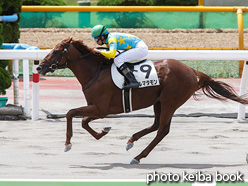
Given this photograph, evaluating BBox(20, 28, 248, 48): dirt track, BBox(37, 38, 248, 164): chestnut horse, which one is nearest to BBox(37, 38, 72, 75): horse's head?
BBox(37, 38, 248, 164): chestnut horse

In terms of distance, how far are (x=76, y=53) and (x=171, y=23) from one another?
935cm

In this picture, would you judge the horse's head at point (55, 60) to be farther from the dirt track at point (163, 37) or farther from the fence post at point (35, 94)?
the dirt track at point (163, 37)

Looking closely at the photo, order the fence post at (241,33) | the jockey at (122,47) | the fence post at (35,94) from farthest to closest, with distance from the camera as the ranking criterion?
the fence post at (241,33)
the fence post at (35,94)
the jockey at (122,47)

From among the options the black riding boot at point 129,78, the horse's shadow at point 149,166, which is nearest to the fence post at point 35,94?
the black riding boot at point 129,78

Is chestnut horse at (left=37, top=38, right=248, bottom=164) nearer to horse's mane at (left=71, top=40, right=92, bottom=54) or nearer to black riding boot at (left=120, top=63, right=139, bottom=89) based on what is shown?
horse's mane at (left=71, top=40, right=92, bottom=54)

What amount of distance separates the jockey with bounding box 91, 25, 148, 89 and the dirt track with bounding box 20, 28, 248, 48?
344 inches

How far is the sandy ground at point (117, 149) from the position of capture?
18.5 ft

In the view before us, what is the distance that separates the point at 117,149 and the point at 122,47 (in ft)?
4.31

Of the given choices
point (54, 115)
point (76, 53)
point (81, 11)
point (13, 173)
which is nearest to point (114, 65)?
point (76, 53)

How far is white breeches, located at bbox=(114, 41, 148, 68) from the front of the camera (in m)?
6.28

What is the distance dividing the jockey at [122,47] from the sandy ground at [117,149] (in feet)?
3.17

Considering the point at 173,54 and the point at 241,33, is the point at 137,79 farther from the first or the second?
the point at 241,33

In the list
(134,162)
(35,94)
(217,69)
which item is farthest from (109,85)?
(217,69)

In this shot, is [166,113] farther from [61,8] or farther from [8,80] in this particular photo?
[61,8]
